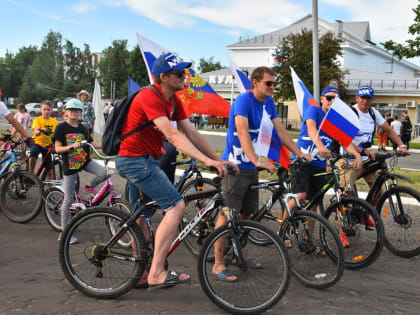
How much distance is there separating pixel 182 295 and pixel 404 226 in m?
2.77

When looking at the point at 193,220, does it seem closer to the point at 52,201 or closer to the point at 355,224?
the point at 355,224

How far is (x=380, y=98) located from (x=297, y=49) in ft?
31.2

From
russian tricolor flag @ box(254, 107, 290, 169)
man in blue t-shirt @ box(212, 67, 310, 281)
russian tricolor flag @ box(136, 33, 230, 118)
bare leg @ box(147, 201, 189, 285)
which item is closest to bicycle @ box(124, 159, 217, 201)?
man in blue t-shirt @ box(212, 67, 310, 281)

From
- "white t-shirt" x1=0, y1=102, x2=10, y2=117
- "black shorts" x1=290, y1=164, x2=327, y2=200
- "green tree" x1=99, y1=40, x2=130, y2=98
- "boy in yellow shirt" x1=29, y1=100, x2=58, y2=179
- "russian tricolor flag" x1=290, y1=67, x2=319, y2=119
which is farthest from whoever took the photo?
"green tree" x1=99, y1=40, x2=130, y2=98

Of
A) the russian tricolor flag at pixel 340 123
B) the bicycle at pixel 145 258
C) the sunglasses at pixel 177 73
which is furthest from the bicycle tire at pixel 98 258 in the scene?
the russian tricolor flag at pixel 340 123

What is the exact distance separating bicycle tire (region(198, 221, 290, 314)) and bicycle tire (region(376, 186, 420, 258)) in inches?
88.6

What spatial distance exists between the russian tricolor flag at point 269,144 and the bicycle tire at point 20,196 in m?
3.31

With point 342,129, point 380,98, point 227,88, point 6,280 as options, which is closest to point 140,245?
point 6,280

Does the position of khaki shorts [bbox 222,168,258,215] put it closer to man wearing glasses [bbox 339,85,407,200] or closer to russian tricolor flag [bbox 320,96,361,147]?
russian tricolor flag [bbox 320,96,361,147]

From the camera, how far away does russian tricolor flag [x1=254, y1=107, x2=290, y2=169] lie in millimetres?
4125

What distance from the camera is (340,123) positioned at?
4.82 meters

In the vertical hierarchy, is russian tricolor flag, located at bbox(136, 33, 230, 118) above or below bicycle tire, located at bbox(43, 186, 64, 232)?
above

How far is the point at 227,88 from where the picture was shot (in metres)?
49.2

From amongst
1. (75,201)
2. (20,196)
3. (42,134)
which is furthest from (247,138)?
(42,134)
